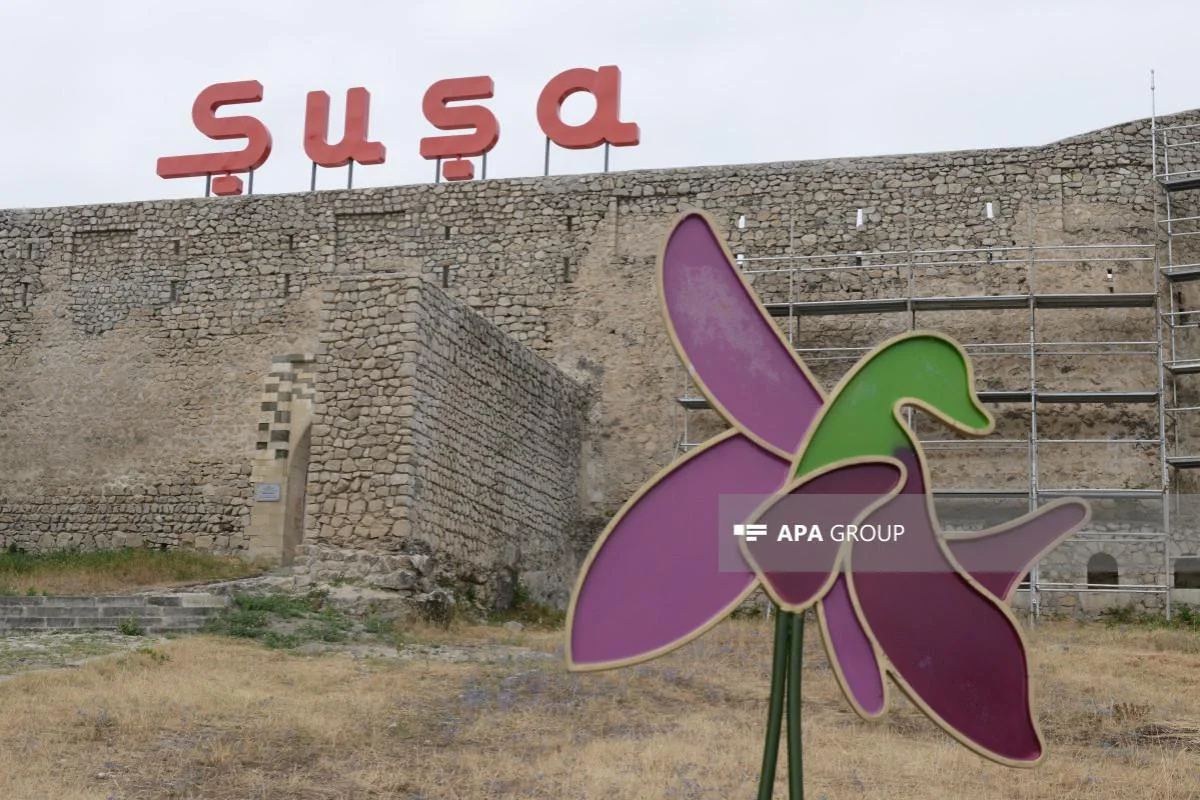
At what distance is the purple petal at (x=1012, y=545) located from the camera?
4711 mm

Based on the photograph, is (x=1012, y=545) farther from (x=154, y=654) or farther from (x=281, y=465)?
(x=281, y=465)

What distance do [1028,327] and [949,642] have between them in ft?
38.0

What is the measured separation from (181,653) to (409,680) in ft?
4.88

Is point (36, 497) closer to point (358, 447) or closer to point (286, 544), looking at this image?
Answer: point (286, 544)

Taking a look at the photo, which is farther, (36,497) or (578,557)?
(36,497)

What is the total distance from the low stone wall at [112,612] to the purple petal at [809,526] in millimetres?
6480

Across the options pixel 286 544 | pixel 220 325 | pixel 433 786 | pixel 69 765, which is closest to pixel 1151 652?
pixel 433 786

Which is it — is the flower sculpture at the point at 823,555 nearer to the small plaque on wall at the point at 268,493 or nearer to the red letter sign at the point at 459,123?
the small plaque on wall at the point at 268,493

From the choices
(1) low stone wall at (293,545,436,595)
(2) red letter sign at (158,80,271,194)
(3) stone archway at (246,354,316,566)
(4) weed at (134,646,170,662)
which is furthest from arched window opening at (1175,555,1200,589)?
(2) red letter sign at (158,80,271,194)

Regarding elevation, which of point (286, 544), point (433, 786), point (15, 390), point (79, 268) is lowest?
point (433, 786)

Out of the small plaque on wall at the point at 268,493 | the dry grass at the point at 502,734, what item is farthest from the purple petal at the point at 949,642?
the small plaque on wall at the point at 268,493

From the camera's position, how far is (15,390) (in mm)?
18391

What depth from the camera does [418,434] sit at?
12.0 meters

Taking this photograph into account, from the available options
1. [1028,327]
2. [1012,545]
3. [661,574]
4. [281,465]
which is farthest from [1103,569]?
[661,574]
